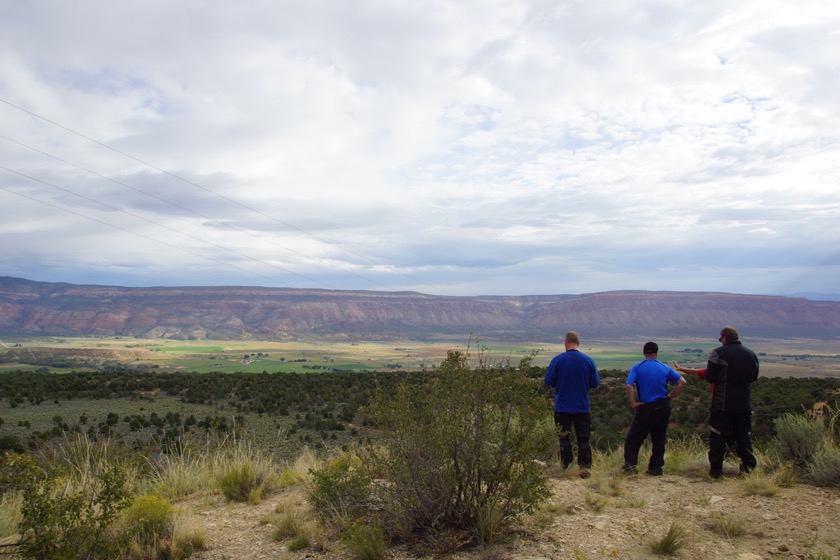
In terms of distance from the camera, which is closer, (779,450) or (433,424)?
(433,424)

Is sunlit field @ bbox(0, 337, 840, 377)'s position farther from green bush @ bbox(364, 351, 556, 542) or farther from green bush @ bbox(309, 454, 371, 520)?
green bush @ bbox(364, 351, 556, 542)

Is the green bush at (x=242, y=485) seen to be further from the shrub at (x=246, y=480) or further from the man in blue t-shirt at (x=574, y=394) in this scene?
the man in blue t-shirt at (x=574, y=394)

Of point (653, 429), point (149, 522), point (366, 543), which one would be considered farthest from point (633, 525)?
point (149, 522)

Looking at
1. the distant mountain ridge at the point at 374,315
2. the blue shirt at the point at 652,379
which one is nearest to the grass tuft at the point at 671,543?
the blue shirt at the point at 652,379

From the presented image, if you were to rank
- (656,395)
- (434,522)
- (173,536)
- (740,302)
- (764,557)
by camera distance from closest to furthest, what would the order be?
(764,557) → (434,522) → (173,536) → (656,395) → (740,302)

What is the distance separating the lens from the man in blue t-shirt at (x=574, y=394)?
7.80 m

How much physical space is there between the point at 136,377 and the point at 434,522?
115 ft

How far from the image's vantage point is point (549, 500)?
20.6 ft

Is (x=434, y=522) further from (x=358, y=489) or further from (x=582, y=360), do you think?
(x=582, y=360)

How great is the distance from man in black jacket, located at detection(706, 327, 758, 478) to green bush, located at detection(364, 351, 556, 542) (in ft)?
10.8

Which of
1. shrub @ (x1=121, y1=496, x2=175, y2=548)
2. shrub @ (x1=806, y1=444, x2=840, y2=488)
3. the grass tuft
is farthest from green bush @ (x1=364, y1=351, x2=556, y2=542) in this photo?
shrub @ (x1=806, y1=444, x2=840, y2=488)

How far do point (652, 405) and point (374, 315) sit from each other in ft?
617

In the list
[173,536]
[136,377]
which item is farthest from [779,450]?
[136,377]

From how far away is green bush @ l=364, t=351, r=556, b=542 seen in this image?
17.0 feet
